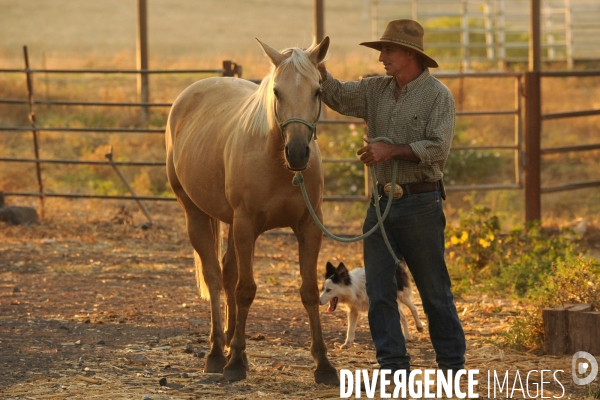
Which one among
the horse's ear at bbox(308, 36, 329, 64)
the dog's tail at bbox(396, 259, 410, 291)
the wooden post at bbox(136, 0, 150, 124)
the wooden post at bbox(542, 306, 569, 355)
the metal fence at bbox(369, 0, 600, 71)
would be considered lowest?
the wooden post at bbox(542, 306, 569, 355)

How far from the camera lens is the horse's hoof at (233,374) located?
15.7ft

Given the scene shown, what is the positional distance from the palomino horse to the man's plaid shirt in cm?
34

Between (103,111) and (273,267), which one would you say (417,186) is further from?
(103,111)

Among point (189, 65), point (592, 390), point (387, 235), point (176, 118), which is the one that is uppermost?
point (189, 65)

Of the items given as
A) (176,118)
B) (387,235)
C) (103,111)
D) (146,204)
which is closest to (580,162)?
(146,204)

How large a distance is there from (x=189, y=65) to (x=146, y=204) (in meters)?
10.3

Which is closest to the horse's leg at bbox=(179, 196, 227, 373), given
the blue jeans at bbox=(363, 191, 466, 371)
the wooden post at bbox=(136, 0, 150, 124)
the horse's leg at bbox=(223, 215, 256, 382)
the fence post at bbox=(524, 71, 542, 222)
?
the horse's leg at bbox=(223, 215, 256, 382)

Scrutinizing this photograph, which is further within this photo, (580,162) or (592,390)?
(580,162)

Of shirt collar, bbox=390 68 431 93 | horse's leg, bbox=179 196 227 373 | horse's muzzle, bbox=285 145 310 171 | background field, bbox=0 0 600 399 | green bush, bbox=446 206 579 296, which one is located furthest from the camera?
green bush, bbox=446 206 579 296

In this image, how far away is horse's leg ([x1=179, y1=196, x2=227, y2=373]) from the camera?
5082mm

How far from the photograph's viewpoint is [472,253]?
25.3ft

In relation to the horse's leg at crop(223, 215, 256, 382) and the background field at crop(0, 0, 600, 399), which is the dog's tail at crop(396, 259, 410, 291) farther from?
the horse's leg at crop(223, 215, 256, 382)

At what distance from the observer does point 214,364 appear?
5.05 meters

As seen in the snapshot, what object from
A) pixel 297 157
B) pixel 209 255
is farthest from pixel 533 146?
pixel 297 157
